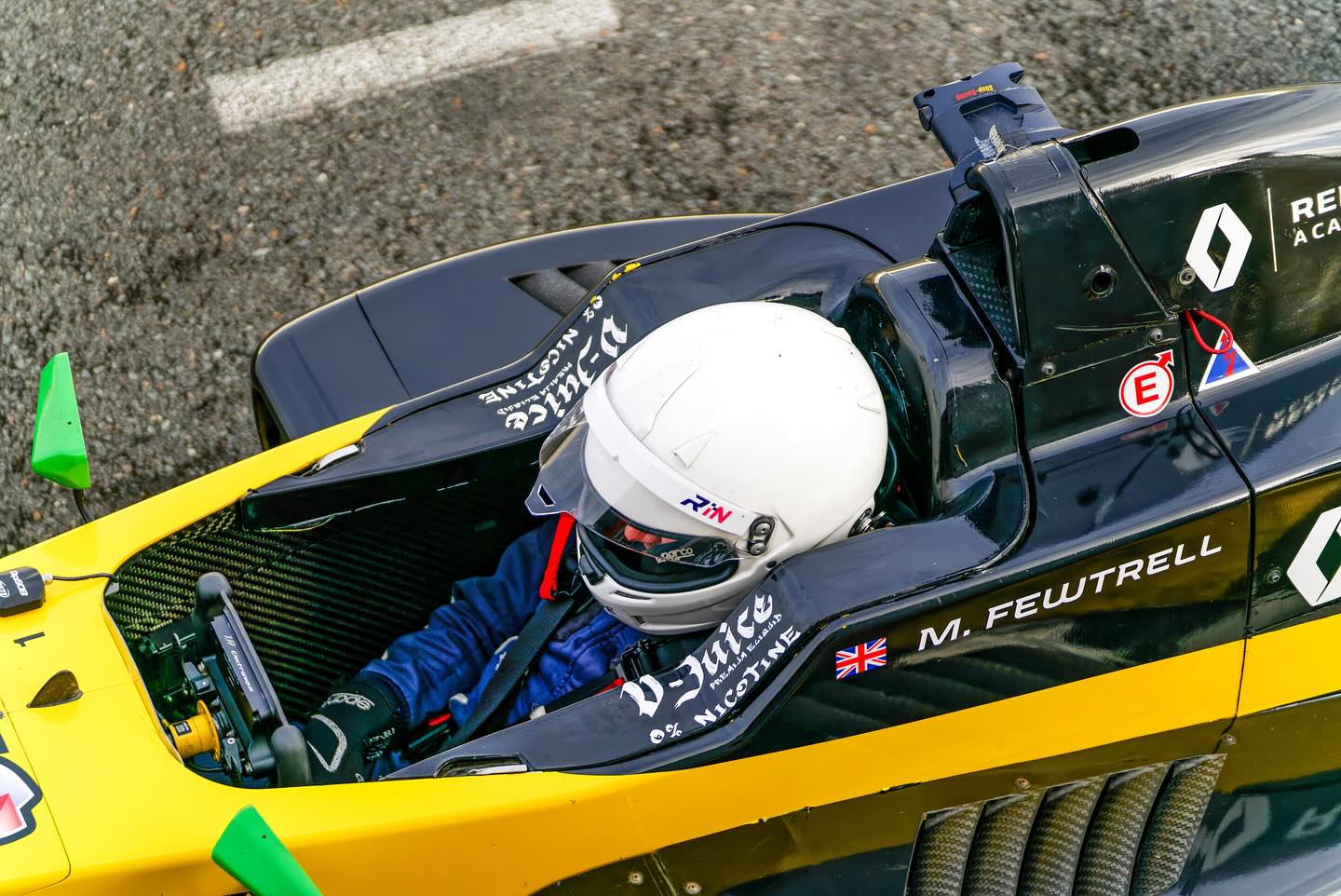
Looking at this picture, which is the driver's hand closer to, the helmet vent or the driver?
the driver

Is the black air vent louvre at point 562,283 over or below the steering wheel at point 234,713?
over

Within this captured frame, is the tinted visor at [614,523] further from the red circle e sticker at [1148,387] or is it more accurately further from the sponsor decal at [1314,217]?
the sponsor decal at [1314,217]

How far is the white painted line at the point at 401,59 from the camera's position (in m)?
5.47

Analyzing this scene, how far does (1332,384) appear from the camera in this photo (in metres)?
2.66

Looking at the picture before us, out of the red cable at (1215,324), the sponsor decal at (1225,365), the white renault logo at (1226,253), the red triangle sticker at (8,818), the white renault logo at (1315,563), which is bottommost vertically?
the red triangle sticker at (8,818)

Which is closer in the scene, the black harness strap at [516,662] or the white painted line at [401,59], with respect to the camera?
the black harness strap at [516,662]

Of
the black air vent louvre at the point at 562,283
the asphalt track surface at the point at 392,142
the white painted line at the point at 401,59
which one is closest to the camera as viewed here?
the black air vent louvre at the point at 562,283

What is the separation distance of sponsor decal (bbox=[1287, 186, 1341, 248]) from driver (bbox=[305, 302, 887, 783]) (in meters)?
0.85

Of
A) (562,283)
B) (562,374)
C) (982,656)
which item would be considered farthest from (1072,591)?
(562,283)

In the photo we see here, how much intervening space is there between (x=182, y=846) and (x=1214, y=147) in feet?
7.35

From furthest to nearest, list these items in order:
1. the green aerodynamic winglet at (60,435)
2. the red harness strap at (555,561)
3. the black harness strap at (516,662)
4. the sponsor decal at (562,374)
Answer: the sponsor decal at (562,374), the red harness strap at (555,561), the black harness strap at (516,662), the green aerodynamic winglet at (60,435)

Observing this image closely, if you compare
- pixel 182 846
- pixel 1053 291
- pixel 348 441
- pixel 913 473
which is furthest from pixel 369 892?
pixel 1053 291

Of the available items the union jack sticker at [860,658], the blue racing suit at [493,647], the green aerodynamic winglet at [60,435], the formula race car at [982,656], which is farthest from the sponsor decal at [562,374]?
the union jack sticker at [860,658]

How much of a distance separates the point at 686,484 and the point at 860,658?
43cm
